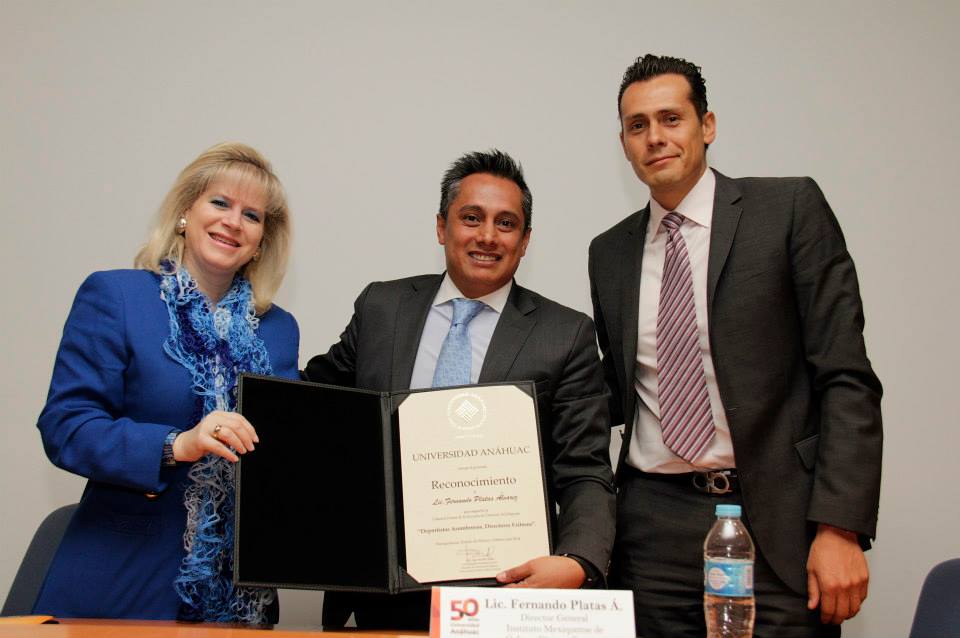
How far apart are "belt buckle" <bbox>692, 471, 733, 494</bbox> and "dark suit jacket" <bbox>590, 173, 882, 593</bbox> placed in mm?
76

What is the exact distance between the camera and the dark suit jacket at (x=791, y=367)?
7.16 feet

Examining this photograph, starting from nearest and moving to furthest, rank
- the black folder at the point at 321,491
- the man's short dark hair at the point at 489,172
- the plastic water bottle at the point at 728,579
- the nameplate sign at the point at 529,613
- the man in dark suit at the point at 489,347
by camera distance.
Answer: the nameplate sign at the point at 529,613
the plastic water bottle at the point at 728,579
the black folder at the point at 321,491
the man in dark suit at the point at 489,347
the man's short dark hair at the point at 489,172

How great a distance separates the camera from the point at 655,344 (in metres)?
2.50

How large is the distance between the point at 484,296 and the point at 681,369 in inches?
25.0

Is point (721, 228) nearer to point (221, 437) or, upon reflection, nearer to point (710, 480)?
point (710, 480)

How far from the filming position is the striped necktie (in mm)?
2352

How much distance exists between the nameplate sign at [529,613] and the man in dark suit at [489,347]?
590mm

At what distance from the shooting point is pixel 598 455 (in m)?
2.39

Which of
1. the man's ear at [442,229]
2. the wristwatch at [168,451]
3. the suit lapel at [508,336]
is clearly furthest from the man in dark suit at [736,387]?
the wristwatch at [168,451]

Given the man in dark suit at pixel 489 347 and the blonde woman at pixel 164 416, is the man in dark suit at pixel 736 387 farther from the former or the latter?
the blonde woman at pixel 164 416

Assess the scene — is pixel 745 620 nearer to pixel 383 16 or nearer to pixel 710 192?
pixel 710 192

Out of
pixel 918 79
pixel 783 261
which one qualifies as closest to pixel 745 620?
pixel 783 261

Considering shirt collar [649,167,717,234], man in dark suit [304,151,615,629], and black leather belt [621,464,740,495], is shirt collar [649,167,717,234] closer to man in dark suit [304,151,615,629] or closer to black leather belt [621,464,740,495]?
man in dark suit [304,151,615,629]

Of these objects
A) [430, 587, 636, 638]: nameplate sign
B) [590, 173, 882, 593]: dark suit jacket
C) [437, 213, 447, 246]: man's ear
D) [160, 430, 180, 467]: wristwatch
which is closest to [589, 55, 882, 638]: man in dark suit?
[590, 173, 882, 593]: dark suit jacket
